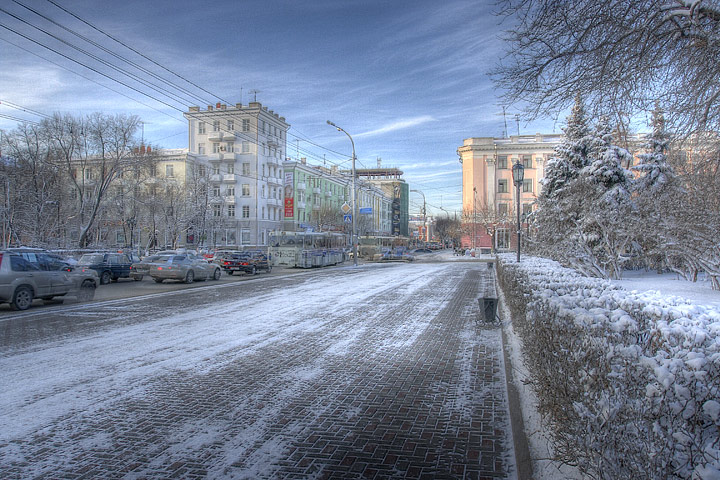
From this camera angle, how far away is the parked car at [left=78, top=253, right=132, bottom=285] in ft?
74.8

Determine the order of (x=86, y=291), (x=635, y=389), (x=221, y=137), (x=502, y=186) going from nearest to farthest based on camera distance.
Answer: (x=635, y=389)
(x=86, y=291)
(x=221, y=137)
(x=502, y=186)

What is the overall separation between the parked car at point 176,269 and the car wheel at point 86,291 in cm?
623

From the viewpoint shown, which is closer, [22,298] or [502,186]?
[22,298]

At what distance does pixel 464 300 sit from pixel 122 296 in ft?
40.5

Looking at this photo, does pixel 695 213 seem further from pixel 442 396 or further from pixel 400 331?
pixel 442 396

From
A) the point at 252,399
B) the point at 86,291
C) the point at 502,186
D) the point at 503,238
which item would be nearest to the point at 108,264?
the point at 86,291

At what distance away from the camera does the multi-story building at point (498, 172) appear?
215ft

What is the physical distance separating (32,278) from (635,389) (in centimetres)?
1566

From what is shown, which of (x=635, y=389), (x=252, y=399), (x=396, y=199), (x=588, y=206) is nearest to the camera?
(x=635, y=389)

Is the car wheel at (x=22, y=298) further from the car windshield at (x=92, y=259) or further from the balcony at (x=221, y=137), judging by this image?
the balcony at (x=221, y=137)

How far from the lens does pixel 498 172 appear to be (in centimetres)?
6750

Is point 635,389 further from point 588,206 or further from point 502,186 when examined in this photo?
point 502,186

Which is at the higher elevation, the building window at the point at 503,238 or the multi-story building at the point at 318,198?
the multi-story building at the point at 318,198

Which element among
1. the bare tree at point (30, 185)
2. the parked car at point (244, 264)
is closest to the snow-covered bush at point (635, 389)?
the parked car at point (244, 264)
